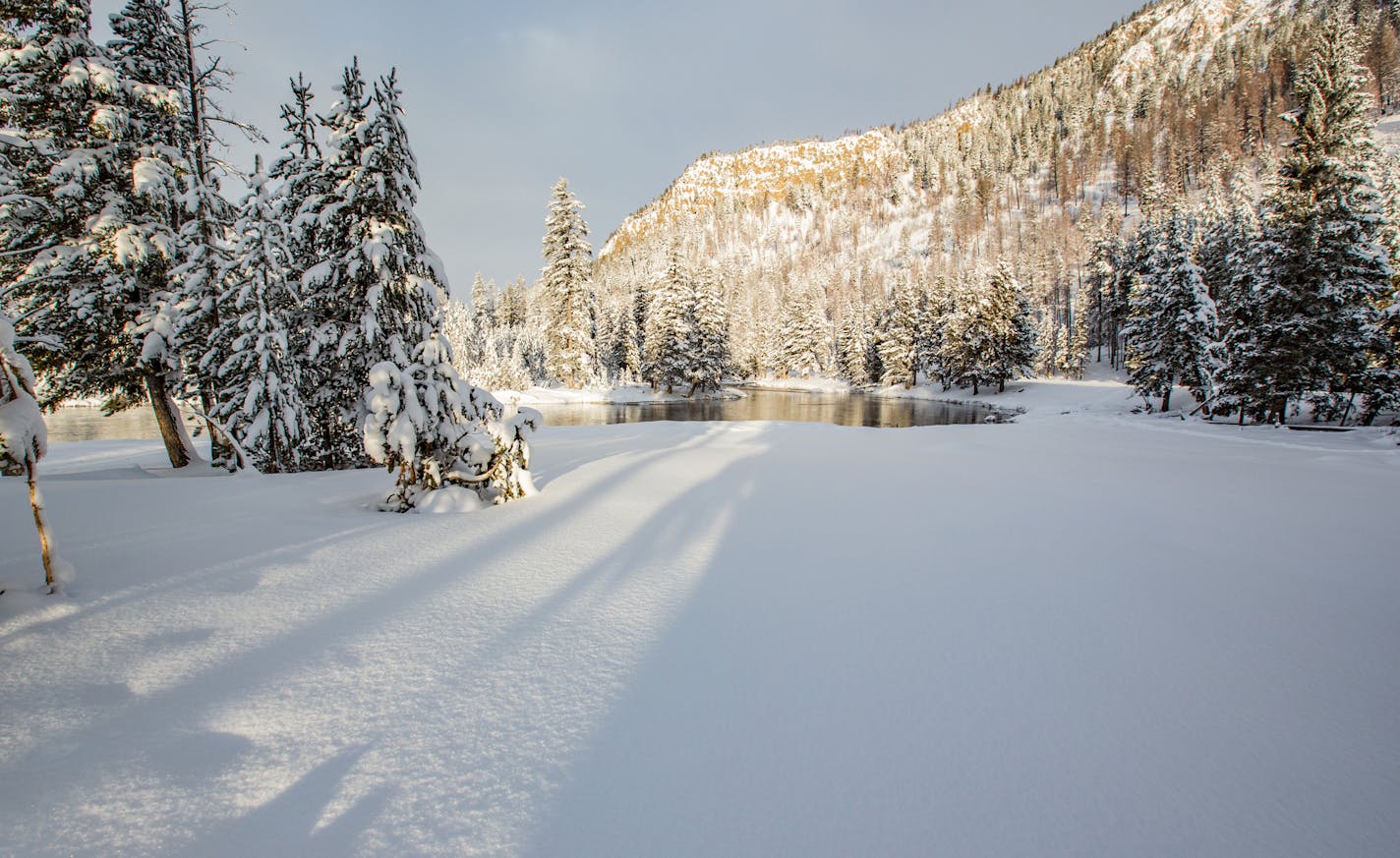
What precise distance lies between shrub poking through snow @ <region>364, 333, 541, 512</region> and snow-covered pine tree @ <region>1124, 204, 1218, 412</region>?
3043 centimetres

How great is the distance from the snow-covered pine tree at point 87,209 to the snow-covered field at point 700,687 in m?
5.32

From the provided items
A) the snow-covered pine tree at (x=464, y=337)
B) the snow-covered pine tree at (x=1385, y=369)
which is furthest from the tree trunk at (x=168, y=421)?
the snow-covered pine tree at (x=464, y=337)

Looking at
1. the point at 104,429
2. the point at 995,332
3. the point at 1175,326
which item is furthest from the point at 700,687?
the point at 995,332

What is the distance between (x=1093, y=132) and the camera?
411ft

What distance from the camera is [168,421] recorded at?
37.5 ft

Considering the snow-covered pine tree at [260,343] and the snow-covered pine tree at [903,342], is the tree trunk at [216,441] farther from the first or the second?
the snow-covered pine tree at [903,342]

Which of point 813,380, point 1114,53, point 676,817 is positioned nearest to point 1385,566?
point 676,817

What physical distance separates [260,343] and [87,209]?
4.25m

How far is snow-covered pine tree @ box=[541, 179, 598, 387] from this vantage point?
43.1 meters

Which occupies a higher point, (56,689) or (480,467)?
(480,467)

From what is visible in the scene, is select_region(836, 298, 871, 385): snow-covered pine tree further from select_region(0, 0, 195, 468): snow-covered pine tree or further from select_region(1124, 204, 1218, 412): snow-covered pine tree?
select_region(0, 0, 195, 468): snow-covered pine tree

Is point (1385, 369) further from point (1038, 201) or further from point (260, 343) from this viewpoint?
point (1038, 201)

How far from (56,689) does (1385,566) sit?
1020cm

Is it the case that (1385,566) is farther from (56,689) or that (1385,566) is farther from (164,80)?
(164,80)
